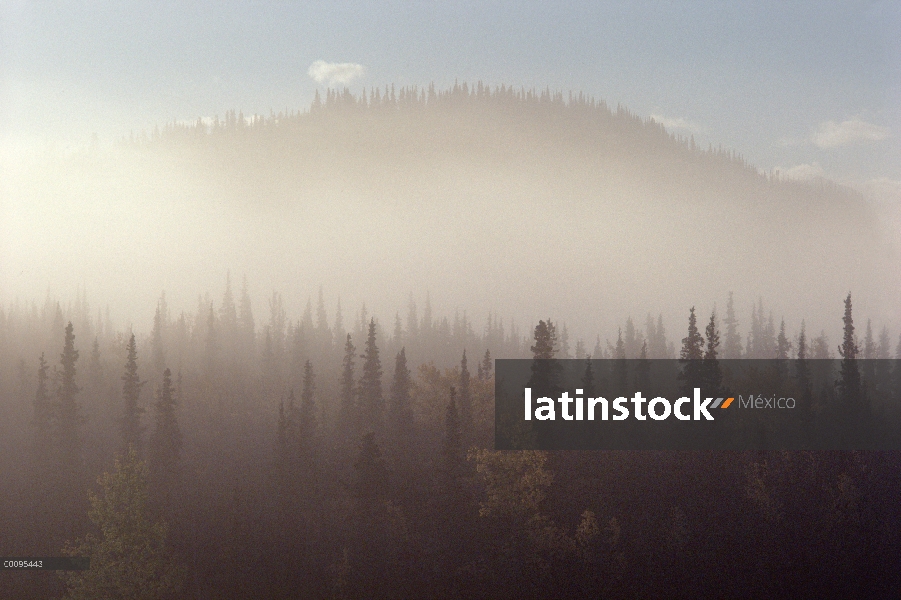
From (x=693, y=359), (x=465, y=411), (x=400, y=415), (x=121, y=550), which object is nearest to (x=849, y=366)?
(x=693, y=359)

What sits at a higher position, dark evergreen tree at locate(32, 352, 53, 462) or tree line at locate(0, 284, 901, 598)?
dark evergreen tree at locate(32, 352, 53, 462)

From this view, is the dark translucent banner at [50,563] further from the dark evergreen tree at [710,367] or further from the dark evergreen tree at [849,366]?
the dark evergreen tree at [849,366]

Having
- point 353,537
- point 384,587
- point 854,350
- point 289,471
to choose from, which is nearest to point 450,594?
point 384,587

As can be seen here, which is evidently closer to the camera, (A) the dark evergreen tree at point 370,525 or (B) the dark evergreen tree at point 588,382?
(A) the dark evergreen tree at point 370,525

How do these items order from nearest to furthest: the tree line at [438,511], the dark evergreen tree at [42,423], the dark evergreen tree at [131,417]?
the tree line at [438,511], the dark evergreen tree at [131,417], the dark evergreen tree at [42,423]

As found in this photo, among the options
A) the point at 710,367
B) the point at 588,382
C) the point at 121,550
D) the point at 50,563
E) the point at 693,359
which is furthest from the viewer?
the point at 588,382

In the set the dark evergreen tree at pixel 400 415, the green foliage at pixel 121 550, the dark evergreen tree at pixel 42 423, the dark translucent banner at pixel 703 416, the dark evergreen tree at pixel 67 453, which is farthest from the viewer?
the dark evergreen tree at pixel 400 415

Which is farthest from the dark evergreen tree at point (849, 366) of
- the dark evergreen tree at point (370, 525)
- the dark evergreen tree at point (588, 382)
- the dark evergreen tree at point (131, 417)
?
the dark evergreen tree at point (131, 417)

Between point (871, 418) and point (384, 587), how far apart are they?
8064 centimetres

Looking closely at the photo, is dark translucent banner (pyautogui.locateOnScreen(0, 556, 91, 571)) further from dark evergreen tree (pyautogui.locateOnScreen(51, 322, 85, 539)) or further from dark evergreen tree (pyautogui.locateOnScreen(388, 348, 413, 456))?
dark evergreen tree (pyautogui.locateOnScreen(388, 348, 413, 456))

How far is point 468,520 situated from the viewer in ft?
299

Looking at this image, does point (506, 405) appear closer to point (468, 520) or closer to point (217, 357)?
point (468, 520)

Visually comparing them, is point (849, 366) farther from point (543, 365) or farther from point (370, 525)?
point (370, 525)

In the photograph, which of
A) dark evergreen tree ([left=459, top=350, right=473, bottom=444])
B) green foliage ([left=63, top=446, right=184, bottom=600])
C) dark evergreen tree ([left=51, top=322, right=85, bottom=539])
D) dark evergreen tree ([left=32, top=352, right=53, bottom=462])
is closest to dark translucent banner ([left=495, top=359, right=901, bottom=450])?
dark evergreen tree ([left=459, top=350, right=473, bottom=444])
